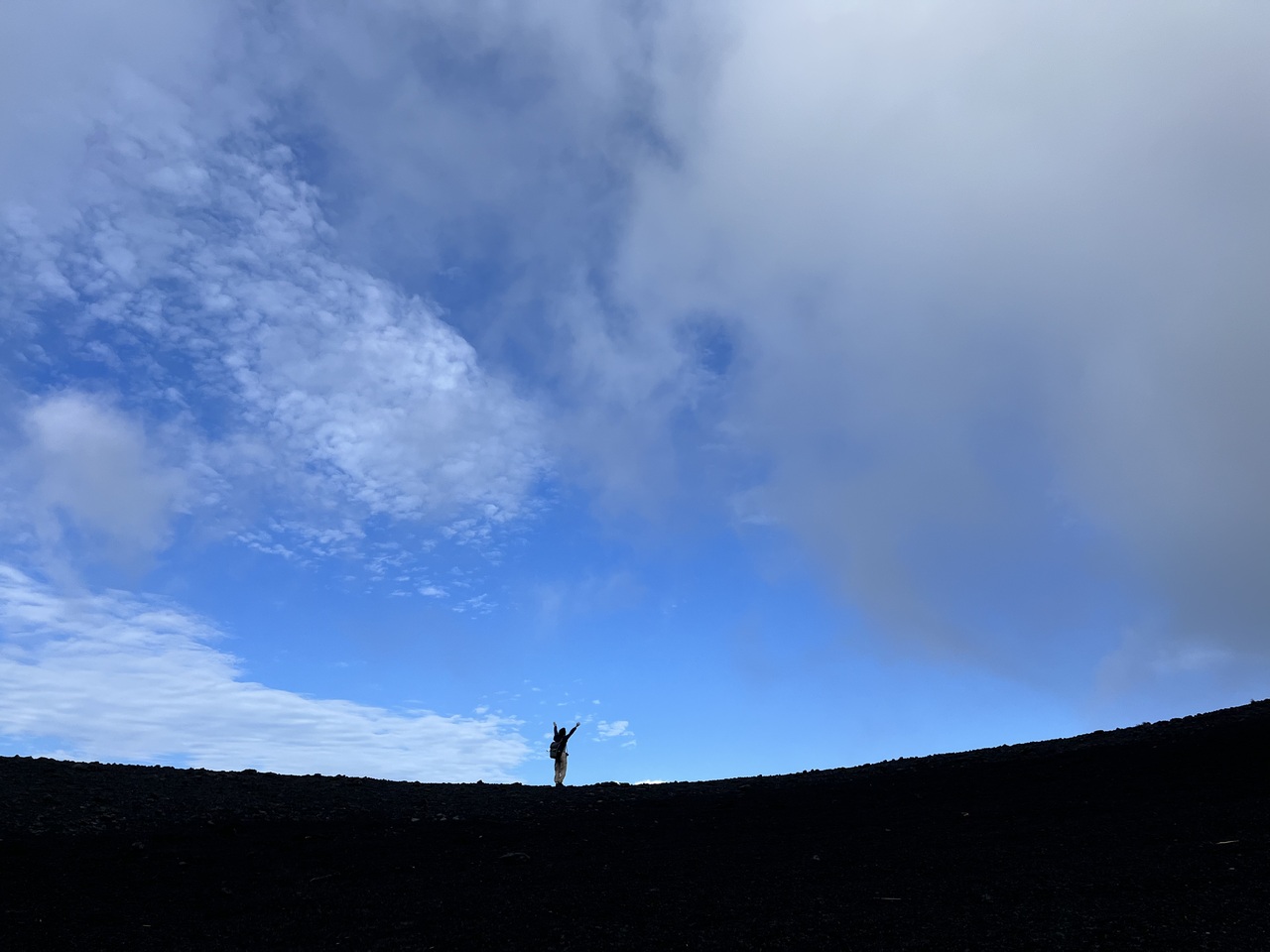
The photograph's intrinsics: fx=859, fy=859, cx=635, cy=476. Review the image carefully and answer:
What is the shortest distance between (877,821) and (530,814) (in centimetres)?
961

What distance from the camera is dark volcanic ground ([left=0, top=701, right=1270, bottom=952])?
46.7 feet

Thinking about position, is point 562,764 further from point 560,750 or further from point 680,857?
point 680,857

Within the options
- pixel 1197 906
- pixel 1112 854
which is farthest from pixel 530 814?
pixel 1197 906

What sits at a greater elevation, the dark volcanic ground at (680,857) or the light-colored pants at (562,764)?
the light-colored pants at (562,764)

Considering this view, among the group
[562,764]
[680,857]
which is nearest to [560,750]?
[562,764]

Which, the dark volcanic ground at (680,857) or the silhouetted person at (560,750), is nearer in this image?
the dark volcanic ground at (680,857)

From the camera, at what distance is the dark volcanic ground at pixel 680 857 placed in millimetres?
14234

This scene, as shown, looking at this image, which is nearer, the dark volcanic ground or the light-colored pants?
the dark volcanic ground

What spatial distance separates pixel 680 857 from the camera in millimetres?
19266

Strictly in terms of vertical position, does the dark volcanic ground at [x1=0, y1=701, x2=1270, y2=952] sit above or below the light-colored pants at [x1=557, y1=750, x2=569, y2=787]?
below

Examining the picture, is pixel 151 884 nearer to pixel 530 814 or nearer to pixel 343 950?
pixel 343 950

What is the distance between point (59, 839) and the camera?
20531mm

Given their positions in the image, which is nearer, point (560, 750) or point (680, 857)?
A: point (680, 857)

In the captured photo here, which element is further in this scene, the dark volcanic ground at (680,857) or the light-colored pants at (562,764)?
the light-colored pants at (562,764)
